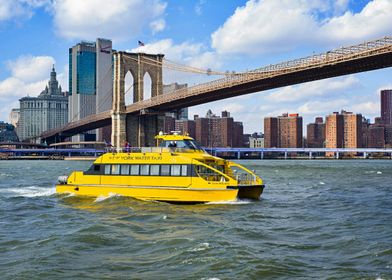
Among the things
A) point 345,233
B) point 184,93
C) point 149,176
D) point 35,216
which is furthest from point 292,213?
point 184,93

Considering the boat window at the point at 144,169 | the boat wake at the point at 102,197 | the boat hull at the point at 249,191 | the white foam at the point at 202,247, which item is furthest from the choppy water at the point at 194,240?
the boat window at the point at 144,169

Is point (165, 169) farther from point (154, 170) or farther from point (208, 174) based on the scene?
point (208, 174)

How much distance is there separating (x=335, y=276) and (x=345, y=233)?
17.3ft

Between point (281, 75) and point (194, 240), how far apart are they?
48.1 m

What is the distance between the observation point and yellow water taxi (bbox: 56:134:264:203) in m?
23.2

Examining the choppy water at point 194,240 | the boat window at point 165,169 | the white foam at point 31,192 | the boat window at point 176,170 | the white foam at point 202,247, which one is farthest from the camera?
the white foam at point 31,192

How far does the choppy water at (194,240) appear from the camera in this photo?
12297 millimetres

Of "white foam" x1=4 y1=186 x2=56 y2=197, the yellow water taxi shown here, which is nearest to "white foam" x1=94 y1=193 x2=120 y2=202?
the yellow water taxi

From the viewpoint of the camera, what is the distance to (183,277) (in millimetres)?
11805

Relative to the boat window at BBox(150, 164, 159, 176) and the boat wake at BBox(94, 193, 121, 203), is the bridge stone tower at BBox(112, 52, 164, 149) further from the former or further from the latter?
the boat window at BBox(150, 164, 159, 176)

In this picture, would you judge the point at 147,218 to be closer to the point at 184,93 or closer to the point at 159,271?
the point at 159,271

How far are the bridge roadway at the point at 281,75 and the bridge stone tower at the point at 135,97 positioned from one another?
230 centimetres

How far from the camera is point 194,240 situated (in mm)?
15430

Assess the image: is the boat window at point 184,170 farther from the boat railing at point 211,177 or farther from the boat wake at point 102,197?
the boat wake at point 102,197
